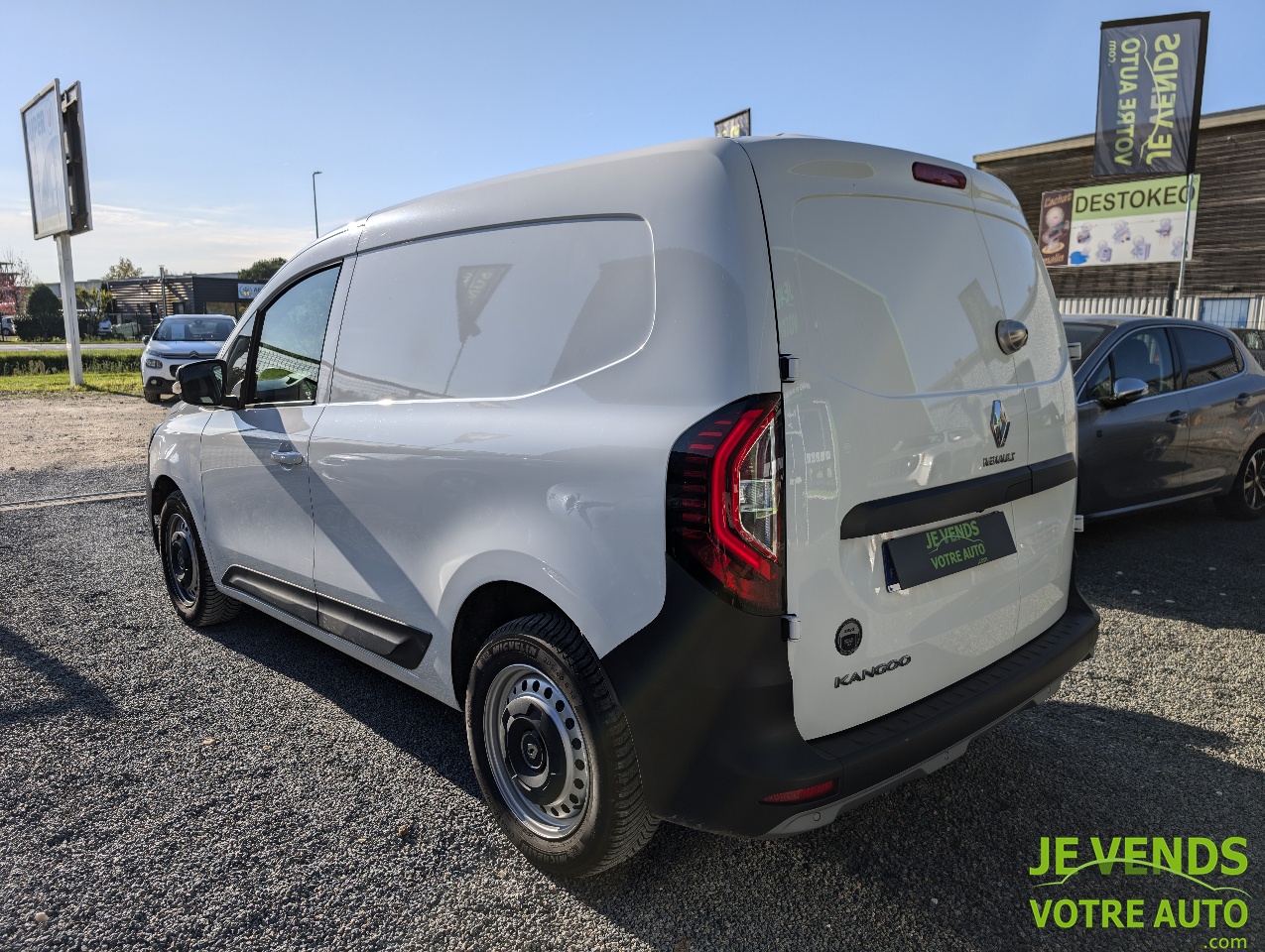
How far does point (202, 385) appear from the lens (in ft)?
13.8

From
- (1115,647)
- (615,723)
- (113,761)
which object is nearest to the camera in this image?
(615,723)

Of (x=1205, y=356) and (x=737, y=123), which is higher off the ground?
(x=737, y=123)

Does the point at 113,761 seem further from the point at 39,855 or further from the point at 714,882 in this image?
the point at 714,882

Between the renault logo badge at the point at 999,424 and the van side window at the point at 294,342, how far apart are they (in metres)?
2.49

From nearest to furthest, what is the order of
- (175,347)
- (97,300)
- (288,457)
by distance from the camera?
(288,457)
(175,347)
(97,300)

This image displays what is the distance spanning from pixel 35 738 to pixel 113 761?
1.54 ft

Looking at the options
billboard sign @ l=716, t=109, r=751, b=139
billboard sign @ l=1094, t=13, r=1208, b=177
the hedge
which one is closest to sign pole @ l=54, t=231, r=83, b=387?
the hedge

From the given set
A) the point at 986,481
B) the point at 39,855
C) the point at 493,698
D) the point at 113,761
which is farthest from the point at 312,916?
the point at 986,481

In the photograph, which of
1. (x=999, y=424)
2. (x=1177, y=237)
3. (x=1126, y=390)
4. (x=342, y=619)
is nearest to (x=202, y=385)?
(x=342, y=619)

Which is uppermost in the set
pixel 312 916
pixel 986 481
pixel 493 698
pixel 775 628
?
pixel 986 481

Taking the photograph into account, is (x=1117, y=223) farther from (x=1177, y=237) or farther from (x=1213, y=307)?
(x=1213, y=307)

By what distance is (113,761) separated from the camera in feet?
11.0

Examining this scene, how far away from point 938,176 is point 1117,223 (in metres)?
29.2

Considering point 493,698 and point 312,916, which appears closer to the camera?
point 312,916
